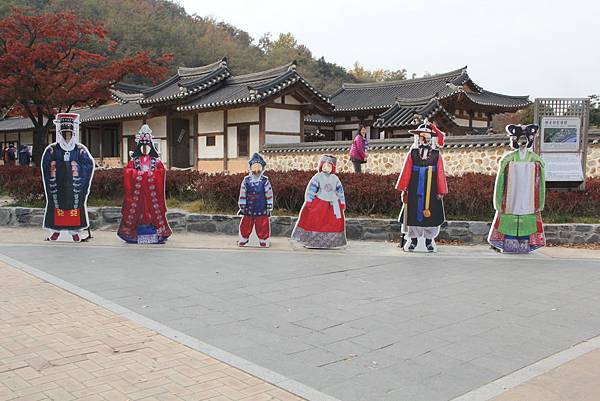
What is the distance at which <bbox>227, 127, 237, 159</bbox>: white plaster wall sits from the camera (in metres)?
21.0

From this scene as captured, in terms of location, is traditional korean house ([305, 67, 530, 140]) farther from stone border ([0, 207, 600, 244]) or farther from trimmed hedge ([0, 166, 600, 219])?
stone border ([0, 207, 600, 244])

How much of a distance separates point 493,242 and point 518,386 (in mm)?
5761

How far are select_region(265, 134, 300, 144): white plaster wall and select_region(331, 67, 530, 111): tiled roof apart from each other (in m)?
7.64

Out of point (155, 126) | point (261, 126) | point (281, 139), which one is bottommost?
point (281, 139)

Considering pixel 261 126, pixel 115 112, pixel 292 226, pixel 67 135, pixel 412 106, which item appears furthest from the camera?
pixel 115 112

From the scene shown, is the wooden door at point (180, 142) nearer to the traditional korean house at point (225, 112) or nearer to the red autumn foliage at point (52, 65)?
the traditional korean house at point (225, 112)

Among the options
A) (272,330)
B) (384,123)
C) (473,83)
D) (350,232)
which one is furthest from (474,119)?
(272,330)

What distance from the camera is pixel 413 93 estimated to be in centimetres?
2878

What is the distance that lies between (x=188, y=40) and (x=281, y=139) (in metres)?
43.7

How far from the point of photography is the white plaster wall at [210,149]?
21750 mm

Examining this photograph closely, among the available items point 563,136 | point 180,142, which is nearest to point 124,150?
point 180,142

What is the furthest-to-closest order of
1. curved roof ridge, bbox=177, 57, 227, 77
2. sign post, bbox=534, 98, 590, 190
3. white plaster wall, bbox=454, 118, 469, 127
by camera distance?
white plaster wall, bbox=454, 118, 469, 127
curved roof ridge, bbox=177, 57, 227, 77
sign post, bbox=534, 98, 590, 190

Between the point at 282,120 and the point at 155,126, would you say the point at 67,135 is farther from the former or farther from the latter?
the point at 155,126

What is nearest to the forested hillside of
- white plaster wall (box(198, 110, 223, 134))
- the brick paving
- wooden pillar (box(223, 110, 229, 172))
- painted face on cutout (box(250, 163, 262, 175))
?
white plaster wall (box(198, 110, 223, 134))
